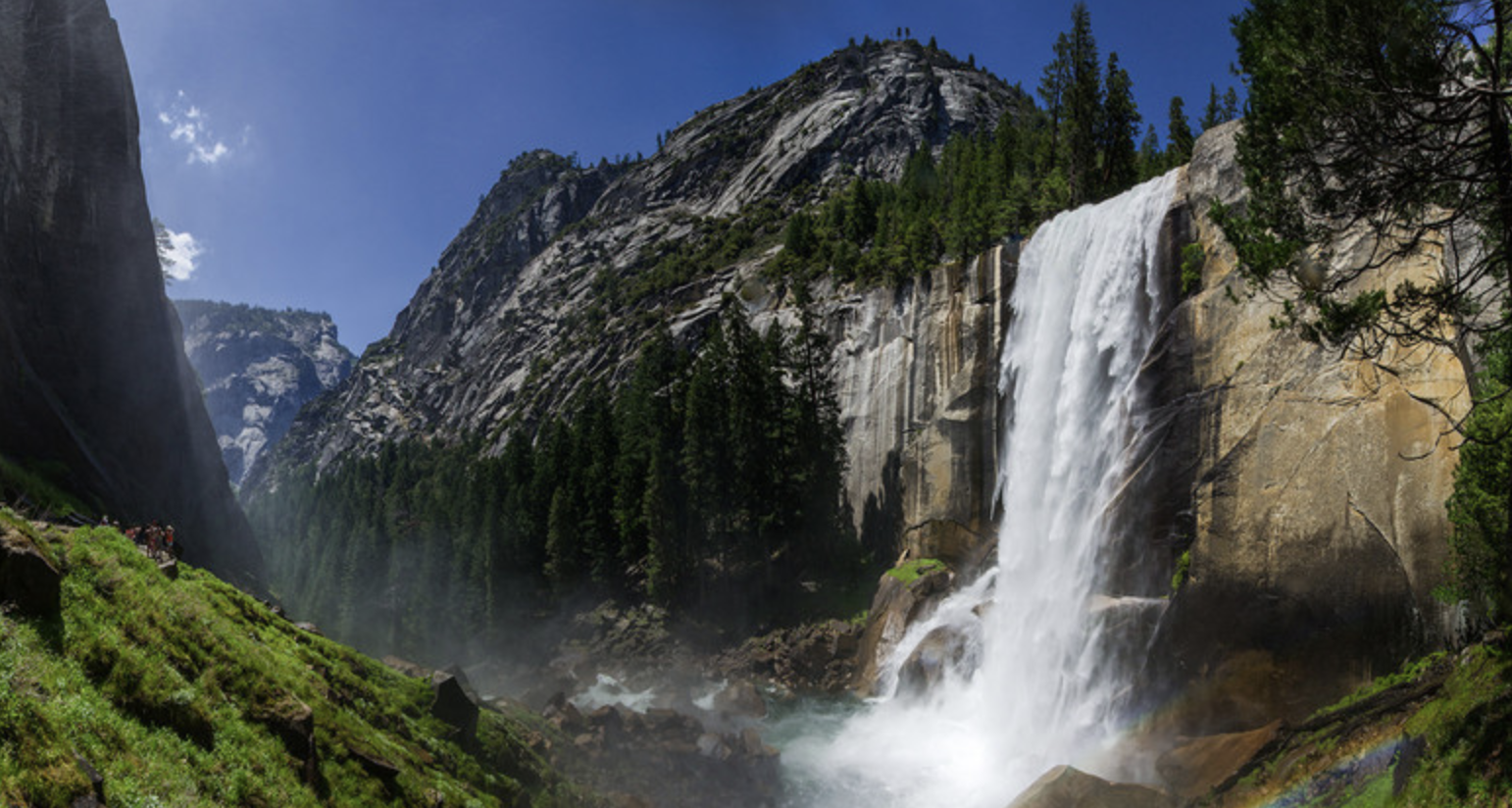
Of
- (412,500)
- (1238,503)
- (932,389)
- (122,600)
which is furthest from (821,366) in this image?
(412,500)

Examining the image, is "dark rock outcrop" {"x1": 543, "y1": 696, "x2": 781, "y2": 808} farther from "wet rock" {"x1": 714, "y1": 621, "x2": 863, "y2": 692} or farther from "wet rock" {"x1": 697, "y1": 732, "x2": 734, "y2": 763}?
"wet rock" {"x1": 714, "y1": 621, "x2": 863, "y2": 692}

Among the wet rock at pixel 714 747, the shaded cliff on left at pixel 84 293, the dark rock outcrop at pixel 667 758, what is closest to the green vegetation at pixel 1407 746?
the dark rock outcrop at pixel 667 758

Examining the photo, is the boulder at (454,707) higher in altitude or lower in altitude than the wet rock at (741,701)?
higher

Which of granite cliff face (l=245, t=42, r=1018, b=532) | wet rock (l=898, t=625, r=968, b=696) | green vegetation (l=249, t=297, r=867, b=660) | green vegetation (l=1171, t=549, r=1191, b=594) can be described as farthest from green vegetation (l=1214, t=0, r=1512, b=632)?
green vegetation (l=249, t=297, r=867, b=660)

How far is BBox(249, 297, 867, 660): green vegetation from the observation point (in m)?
55.8

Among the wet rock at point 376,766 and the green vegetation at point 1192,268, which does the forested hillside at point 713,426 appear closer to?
the green vegetation at point 1192,268

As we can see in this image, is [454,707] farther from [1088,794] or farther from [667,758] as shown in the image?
[1088,794]

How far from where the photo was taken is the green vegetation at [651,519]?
5575 centimetres

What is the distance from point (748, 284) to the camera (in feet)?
299

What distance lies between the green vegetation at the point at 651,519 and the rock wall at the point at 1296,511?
3052 centimetres

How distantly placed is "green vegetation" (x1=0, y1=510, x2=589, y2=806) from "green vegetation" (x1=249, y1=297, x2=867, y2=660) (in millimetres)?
37234

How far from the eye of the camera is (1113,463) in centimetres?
2939

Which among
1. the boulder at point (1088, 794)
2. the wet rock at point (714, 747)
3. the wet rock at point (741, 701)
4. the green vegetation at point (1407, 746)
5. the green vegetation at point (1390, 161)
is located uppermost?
the green vegetation at point (1390, 161)

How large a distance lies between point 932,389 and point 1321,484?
103 feet
